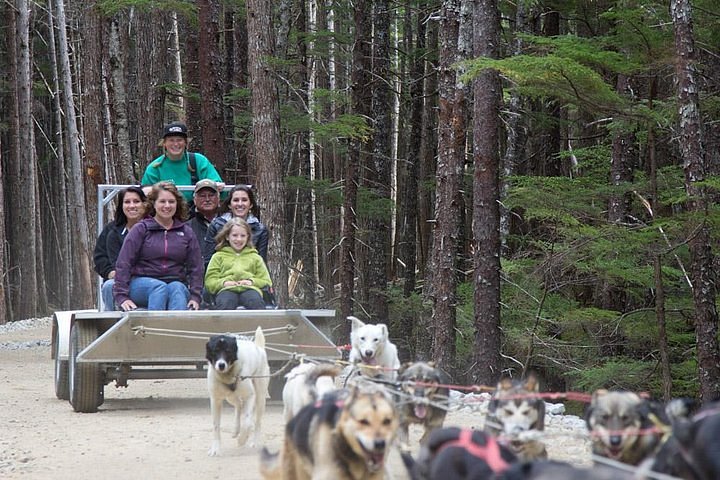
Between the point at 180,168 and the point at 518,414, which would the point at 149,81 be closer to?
the point at 180,168

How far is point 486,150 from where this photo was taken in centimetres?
1537

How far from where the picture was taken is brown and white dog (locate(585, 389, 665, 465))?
5.37 m

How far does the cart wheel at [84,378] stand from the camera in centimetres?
1185

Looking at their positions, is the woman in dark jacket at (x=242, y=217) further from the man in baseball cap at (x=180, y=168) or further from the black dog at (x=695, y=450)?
the black dog at (x=695, y=450)

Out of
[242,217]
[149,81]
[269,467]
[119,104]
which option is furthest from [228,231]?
[119,104]

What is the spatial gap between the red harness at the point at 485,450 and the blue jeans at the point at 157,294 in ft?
26.0

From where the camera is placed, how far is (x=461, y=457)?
14.4 ft

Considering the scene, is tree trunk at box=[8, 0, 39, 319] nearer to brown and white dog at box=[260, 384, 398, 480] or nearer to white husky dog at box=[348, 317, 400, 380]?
white husky dog at box=[348, 317, 400, 380]

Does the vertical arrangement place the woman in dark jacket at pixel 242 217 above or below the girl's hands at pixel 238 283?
above

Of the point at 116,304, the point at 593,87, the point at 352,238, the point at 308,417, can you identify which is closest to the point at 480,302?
the point at 593,87

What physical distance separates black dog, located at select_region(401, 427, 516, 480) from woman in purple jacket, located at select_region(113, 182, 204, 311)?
25.7ft

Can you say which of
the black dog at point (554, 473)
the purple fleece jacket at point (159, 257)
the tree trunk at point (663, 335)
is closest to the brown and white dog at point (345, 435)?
the black dog at point (554, 473)

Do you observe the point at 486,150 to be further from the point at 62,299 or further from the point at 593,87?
the point at 62,299

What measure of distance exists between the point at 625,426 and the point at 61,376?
30.4 feet
